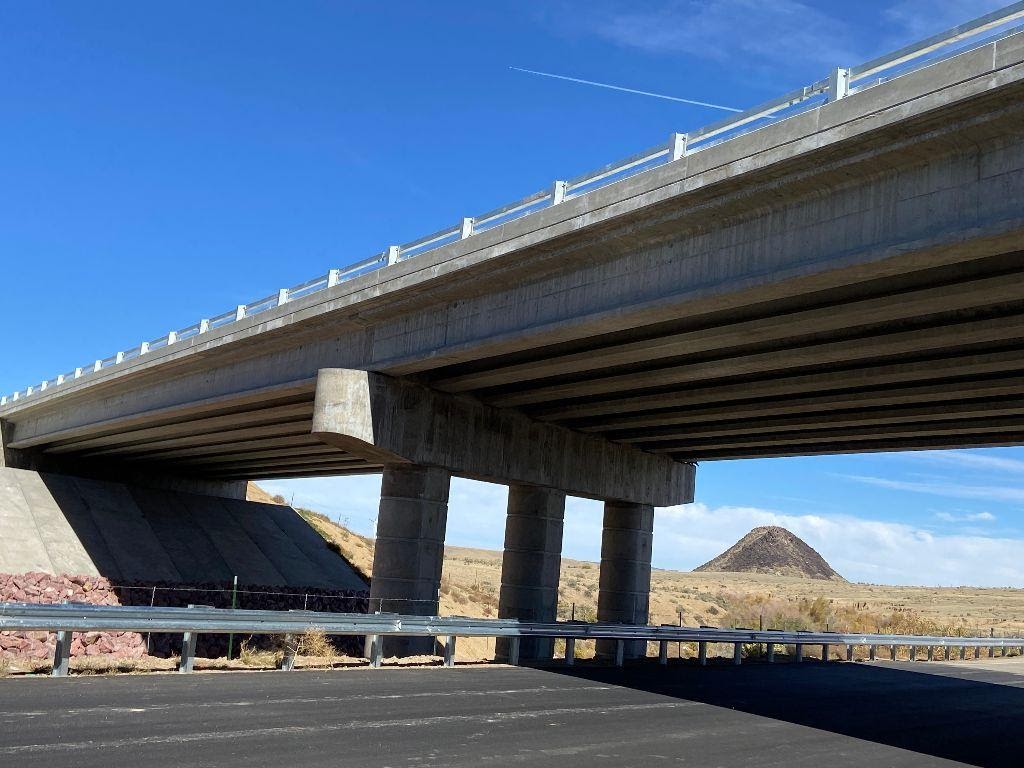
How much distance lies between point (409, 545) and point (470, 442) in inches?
131

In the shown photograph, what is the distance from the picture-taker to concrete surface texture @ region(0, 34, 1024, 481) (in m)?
13.1

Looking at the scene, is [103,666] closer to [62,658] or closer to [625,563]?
[62,658]

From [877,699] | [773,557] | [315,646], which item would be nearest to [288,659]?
[315,646]

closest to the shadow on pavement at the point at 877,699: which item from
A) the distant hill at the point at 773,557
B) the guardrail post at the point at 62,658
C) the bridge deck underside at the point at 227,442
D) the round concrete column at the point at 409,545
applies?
the round concrete column at the point at 409,545

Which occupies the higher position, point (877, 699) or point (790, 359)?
point (790, 359)

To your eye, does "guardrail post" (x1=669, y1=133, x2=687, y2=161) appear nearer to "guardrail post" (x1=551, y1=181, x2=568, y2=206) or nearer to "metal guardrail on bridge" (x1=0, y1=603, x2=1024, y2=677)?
"guardrail post" (x1=551, y1=181, x2=568, y2=206)

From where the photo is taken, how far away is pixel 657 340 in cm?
1981

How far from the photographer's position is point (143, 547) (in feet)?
141

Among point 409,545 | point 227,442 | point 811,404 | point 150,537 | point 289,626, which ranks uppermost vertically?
point 811,404

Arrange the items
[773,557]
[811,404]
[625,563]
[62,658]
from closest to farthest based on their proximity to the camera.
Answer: [62,658]
[811,404]
[625,563]
[773,557]

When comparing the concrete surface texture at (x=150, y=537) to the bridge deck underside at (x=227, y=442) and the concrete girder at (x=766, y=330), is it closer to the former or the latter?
the bridge deck underside at (x=227, y=442)

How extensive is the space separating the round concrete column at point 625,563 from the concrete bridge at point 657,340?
0.09 metres

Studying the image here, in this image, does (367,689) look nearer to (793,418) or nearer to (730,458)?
(793,418)

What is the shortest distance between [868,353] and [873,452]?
490 inches
